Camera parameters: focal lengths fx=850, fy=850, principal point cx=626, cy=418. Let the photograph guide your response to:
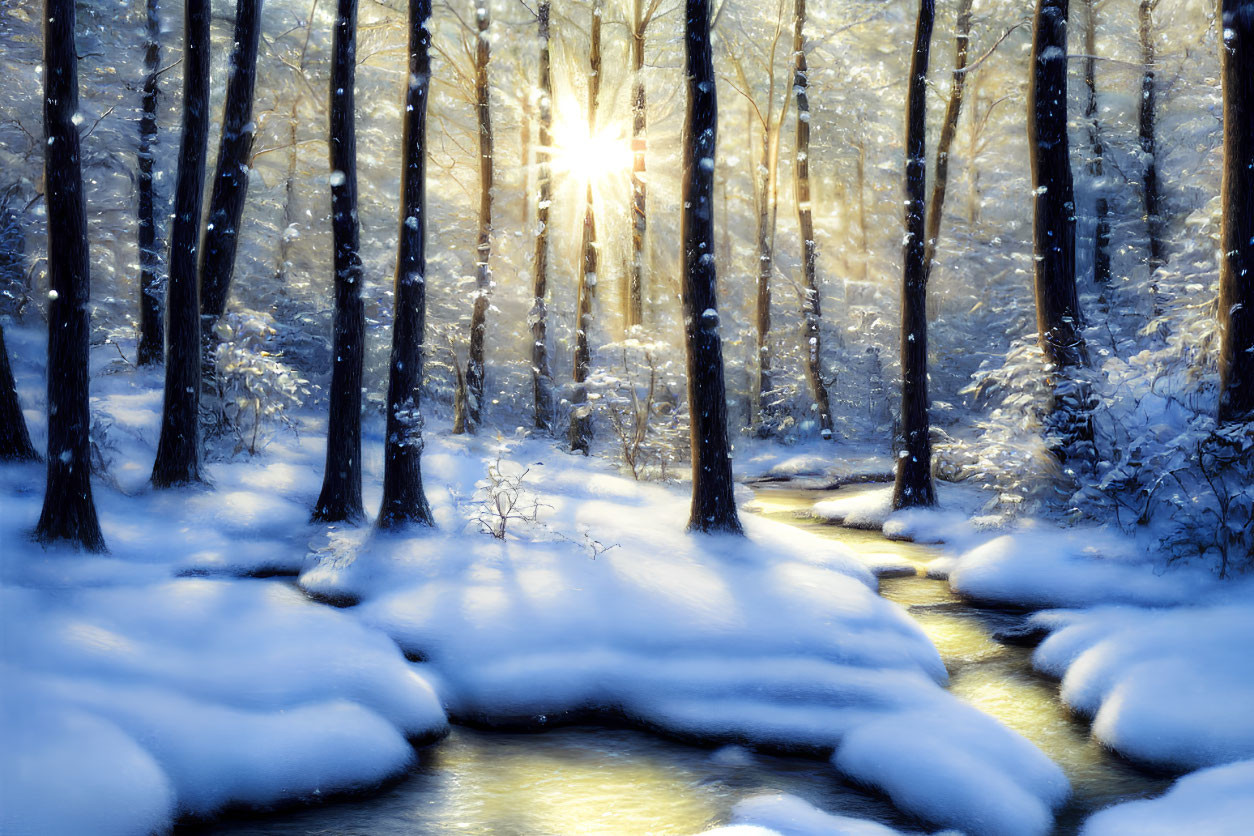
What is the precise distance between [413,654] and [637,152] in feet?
46.7

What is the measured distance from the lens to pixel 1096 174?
2419 cm

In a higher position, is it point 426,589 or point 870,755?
point 426,589

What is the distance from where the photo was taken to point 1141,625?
7.56 metres

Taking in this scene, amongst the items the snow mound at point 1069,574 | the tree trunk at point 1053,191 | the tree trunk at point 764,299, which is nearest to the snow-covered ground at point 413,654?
the snow mound at point 1069,574

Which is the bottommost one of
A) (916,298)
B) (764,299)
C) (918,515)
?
(918,515)

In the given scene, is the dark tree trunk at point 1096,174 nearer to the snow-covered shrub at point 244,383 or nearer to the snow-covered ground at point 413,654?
the snow-covered ground at point 413,654

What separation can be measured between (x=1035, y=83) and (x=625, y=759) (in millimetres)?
10415

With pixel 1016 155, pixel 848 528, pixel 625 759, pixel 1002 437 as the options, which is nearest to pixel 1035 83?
pixel 1002 437

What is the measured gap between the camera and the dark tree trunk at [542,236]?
717 inches

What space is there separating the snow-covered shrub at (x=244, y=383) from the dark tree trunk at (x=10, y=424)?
8.06 ft

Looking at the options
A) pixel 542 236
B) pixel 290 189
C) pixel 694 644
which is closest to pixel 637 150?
pixel 542 236

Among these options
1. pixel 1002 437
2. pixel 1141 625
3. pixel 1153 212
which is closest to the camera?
pixel 1141 625

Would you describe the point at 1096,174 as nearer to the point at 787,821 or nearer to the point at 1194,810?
the point at 1194,810

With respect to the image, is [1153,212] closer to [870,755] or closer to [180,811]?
[870,755]
